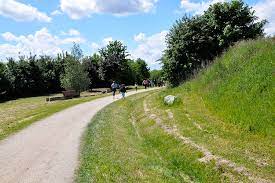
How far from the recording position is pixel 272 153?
15219mm

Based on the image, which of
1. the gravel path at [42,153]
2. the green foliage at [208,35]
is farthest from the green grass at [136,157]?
the green foliage at [208,35]

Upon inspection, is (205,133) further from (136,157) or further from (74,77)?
(74,77)

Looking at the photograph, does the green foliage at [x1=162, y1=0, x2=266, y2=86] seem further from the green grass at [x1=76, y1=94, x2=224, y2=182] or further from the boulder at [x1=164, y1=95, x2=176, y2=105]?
the green grass at [x1=76, y1=94, x2=224, y2=182]

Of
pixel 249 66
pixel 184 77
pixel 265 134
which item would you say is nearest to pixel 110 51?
pixel 184 77

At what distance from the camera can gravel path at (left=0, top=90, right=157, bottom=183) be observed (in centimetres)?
1363

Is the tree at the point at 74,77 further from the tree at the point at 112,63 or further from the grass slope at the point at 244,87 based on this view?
the grass slope at the point at 244,87

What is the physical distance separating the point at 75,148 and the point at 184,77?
820 inches

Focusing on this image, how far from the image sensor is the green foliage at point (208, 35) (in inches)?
1494

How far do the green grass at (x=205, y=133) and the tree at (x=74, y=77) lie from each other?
3912cm

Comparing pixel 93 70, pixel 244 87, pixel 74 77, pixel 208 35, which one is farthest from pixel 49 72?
pixel 244 87

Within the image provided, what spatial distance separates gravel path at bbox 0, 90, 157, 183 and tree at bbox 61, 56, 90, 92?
135ft

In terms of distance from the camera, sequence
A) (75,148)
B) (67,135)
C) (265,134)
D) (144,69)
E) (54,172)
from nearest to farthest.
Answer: (54,172)
(265,134)
(75,148)
(67,135)
(144,69)

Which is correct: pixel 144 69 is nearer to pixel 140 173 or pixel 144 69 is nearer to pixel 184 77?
pixel 184 77

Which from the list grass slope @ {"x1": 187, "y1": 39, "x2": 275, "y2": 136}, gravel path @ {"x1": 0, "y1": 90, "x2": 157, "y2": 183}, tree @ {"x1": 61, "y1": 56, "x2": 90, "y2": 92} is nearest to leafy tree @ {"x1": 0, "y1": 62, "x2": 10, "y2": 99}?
tree @ {"x1": 61, "y1": 56, "x2": 90, "y2": 92}
